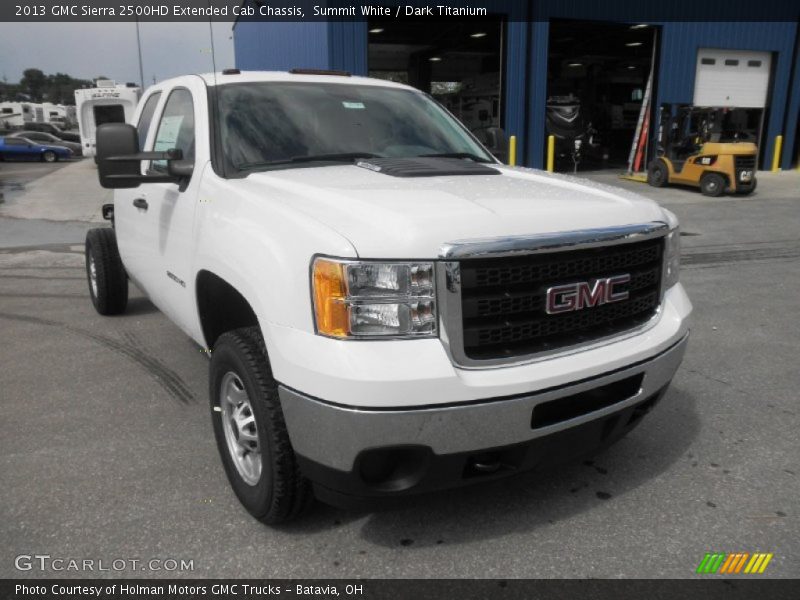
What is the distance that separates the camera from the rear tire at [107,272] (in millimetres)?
5543

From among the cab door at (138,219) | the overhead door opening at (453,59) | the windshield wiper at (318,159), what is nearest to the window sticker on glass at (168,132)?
the cab door at (138,219)

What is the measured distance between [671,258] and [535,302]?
929mm

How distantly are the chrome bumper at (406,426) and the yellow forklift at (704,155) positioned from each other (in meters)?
14.6

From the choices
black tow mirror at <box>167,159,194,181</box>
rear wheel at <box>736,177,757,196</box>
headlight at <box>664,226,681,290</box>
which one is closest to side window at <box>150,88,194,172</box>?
black tow mirror at <box>167,159,194,181</box>

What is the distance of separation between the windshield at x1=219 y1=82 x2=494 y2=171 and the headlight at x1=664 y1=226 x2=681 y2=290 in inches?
50.6

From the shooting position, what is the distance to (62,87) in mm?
122438

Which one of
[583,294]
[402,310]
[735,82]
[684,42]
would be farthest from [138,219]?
[735,82]

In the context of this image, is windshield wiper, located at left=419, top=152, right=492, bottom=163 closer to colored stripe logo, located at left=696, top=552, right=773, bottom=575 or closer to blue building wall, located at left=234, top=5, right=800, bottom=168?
colored stripe logo, located at left=696, top=552, right=773, bottom=575

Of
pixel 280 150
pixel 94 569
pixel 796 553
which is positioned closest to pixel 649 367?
pixel 796 553

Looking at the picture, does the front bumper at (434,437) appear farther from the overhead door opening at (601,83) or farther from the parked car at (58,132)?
the parked car at (58,132)

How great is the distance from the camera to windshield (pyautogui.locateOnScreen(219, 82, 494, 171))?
10.8ft

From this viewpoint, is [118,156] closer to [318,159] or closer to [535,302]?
[318,159]
